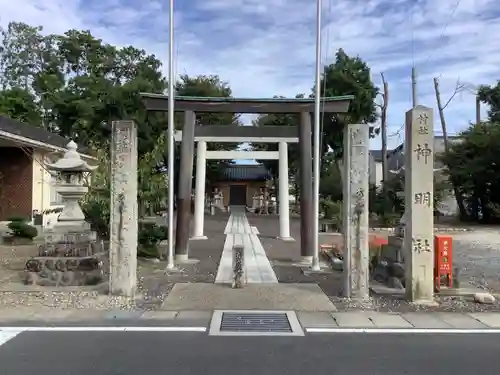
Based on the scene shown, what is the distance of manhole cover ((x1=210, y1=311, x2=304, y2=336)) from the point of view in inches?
284

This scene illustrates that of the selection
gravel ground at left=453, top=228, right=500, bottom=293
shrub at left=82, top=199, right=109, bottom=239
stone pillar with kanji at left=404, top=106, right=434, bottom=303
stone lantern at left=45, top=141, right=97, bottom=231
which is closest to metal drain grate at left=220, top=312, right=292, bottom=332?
stone pillar with kanji at left=404, top=106, right=434, bottom=303

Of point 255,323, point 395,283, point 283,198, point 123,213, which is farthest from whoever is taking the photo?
point 283,198

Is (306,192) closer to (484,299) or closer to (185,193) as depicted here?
(185,193)

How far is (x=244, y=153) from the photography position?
70.7 feet

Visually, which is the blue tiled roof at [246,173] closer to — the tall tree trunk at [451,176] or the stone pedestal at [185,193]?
A: the tall tree trunk at [451,176]

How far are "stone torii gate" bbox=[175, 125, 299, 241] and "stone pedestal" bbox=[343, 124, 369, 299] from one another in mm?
7861

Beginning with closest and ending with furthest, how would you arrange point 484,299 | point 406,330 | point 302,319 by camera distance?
point 406,330, point 302,319, point 484,299

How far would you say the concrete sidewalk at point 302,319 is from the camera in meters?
7.66

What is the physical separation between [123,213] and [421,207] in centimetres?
512

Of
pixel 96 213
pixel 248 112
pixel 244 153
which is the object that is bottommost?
pixel 96 213

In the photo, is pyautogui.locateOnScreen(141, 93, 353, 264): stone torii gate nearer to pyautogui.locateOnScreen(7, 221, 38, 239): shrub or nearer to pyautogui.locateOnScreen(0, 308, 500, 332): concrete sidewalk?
pyautogui.locateOnScreen(0, 308, 500, 332): concrete sidewalk

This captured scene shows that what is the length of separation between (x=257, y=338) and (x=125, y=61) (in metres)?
35.5

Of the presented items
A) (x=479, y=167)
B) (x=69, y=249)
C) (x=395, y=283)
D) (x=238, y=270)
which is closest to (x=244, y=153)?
(x=69, y=249)

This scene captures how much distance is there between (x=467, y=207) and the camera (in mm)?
35219
